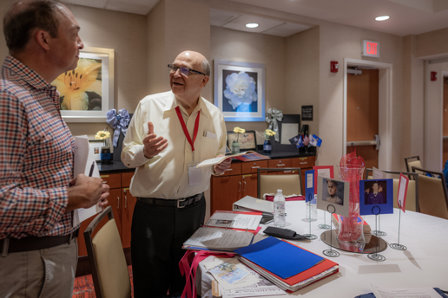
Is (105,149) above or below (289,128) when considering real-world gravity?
below

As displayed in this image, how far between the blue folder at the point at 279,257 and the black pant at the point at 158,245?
0.53 metres

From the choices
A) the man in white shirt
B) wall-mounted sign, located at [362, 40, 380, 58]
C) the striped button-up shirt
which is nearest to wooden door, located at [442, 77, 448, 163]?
wall-mounted sign, located at [362, 40, 380, 58]

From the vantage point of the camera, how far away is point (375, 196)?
1396 millimetres

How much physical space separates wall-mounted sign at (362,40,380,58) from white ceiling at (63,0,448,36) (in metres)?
0.22

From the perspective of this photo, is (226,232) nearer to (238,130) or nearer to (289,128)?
(238,130)

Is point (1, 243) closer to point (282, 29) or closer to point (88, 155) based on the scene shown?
point (88, 155)

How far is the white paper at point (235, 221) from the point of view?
5.48 ft

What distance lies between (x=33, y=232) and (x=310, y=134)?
3901 mm

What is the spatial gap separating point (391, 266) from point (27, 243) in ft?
4.57

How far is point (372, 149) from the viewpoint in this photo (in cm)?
510

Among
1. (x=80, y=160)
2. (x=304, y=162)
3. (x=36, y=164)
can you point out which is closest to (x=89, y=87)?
(x=80, y=160)

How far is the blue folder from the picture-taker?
46.6 inches

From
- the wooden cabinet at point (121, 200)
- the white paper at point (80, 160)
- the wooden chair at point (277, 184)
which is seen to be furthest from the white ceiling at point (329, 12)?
the white paper at point (80, 160)

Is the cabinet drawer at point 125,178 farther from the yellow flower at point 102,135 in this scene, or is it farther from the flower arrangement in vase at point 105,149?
the yellow flower at point 102,135
